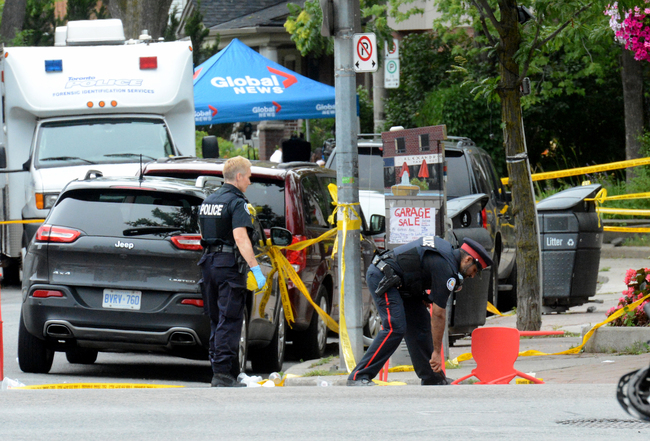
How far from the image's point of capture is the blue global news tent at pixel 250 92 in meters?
20.1

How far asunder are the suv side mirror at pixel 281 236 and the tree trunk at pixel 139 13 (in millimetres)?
12747

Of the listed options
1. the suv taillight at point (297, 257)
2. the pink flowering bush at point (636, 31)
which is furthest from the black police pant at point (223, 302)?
the pink flowering bush at point (636, 31)

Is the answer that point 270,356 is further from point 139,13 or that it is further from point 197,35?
point 197,35

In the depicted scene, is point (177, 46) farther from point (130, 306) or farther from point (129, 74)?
point (130, 306)

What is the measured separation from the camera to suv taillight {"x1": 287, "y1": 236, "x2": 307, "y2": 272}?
9.76 meters

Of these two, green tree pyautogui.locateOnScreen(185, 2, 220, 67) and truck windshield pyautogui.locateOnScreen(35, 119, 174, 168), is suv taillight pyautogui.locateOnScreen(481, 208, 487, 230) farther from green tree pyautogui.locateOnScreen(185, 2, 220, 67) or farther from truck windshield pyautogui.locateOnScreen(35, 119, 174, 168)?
green tree pyautogui.locateOnScreen(185, 2, 220, 67)

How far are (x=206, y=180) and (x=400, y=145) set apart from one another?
5.64ft

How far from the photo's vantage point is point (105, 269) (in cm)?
859

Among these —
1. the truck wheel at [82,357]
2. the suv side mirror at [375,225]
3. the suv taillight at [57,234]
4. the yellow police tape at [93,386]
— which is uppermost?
the suv taillight at [57,234]

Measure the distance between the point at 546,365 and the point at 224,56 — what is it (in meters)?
14.2

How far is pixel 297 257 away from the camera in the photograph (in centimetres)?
978

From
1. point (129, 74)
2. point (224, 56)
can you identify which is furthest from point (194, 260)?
point (224, 56)

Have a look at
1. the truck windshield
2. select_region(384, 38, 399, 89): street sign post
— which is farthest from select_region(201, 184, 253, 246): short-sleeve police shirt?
select_region(384, 38, 399, 89): street sign post

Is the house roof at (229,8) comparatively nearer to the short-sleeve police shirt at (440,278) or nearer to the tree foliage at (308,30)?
the tree foliage at (308,30)
